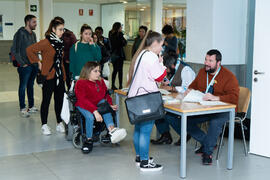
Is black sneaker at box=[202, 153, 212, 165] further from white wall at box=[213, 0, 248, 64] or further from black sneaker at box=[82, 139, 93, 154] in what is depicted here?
white wall at box=[213, 0, 248, 64]

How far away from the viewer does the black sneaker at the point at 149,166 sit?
4.32m

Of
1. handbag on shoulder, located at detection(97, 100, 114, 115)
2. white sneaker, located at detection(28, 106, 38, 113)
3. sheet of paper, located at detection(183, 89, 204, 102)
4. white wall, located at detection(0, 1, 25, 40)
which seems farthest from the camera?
white wall, located at detection(0, 1, 25, 40)

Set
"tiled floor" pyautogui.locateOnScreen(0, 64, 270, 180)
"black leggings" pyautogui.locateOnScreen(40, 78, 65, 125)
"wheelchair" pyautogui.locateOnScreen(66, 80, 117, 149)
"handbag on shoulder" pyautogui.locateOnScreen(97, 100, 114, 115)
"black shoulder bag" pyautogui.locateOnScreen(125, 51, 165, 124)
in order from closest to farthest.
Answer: "black shoulder bag" pyautogui.locateOnScreen(125, 51, 165, 124) < "tiled floor" pyautogui.locateOnScreen(0, 64, 270, 180) < "handbag on shoulder" pyautogui.locateOnScreen(97, 100, 114, 115) < "wheelchair" pyautogui.locateOnScreen(66, 80, 117, 149) < "black leggings" pyautogui.locateOnScreen(40, 78, 65, 125)

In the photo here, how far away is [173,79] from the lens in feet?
17.7

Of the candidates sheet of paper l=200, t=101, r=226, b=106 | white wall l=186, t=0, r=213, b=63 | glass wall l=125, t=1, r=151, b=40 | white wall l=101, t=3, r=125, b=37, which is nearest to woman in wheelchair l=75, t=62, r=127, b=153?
sheet of paper l=200, t=101, r=226, b=106

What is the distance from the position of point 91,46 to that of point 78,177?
263 cm

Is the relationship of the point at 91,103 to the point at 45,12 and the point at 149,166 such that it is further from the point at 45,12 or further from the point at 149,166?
the point at 45,12

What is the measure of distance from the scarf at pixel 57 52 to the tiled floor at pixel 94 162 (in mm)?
912

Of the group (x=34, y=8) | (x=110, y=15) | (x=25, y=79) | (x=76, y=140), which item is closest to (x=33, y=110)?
(x=25, y=79)

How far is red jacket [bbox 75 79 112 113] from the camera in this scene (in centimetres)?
499

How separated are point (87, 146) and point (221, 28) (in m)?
2.62

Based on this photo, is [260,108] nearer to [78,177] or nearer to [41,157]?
[78,177]

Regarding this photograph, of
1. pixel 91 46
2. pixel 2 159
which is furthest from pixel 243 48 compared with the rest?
pixel 2 159

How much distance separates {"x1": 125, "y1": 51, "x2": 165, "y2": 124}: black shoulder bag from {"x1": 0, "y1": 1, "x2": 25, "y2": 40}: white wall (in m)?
15.1
